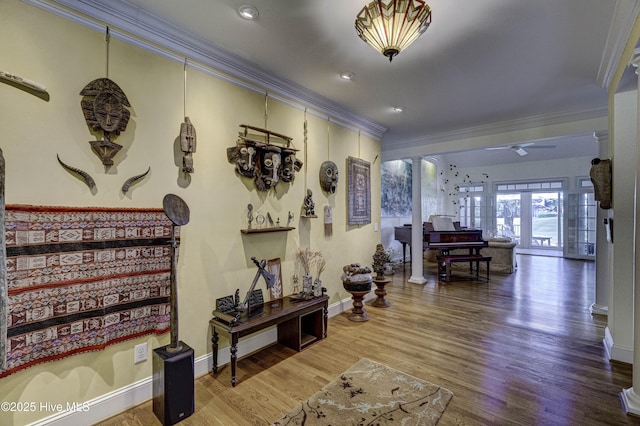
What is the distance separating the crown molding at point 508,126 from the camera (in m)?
3.90

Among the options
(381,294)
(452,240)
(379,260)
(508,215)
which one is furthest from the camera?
(508,215)

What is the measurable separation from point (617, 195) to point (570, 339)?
1623 mm

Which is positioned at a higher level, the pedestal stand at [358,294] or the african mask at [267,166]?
the african mask at [267,166]

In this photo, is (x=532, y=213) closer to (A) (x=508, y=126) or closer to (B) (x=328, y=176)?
(A) (x=508, y=126)

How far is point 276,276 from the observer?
3.07 meters

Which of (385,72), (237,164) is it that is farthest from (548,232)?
(237,164)

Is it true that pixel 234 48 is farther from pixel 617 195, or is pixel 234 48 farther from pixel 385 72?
pixel 617 195

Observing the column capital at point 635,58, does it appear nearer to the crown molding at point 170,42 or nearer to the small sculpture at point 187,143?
the crown molding at point 170,42

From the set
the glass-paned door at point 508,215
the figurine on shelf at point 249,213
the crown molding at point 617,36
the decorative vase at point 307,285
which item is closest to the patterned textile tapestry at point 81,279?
the figurine on shelf at point 249,213

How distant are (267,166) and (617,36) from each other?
122 inches

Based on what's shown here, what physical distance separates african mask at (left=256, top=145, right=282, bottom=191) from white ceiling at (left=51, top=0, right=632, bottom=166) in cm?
79

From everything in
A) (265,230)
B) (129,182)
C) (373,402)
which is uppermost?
(129,182)

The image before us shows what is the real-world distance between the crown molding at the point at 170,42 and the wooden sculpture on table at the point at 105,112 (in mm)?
410

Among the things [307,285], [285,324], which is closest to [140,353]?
[285,324]
